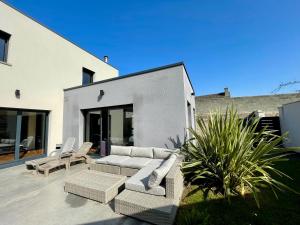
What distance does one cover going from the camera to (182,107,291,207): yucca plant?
11.9 feet

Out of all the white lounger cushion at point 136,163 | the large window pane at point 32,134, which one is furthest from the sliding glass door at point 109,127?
the large window pane at point 32,134

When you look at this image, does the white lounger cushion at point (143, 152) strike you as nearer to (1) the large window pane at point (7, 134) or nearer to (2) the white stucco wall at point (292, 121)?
(1) the large window pane at point (7, 134)

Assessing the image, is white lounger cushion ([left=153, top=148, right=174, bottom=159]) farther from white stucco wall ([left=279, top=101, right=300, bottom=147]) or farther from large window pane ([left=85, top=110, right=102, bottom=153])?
white stucco wall ([left=279, top=101, right=300, bottom=147])

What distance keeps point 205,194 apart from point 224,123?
6.34ft

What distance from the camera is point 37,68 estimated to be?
7980 millimetres

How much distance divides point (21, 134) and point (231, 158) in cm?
900

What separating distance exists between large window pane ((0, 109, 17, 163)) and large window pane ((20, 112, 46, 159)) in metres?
0.35

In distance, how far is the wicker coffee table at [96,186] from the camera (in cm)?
349

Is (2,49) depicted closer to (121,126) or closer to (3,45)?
(3,45)

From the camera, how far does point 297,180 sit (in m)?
A: 4.25

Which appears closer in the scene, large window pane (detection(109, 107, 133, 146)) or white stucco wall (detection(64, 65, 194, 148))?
white stucco wall (detection(64, 65, 194, 148))

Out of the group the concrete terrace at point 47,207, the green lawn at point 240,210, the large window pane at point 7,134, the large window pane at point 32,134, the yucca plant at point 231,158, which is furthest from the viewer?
the large window pane at point 32,134

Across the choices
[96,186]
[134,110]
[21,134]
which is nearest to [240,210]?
[96,186]

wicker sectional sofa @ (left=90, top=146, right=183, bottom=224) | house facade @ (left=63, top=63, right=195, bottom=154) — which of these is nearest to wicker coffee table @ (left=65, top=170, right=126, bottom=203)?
wicker sectional sofa @ (left=90, top=146, right=183, bottom=224)
